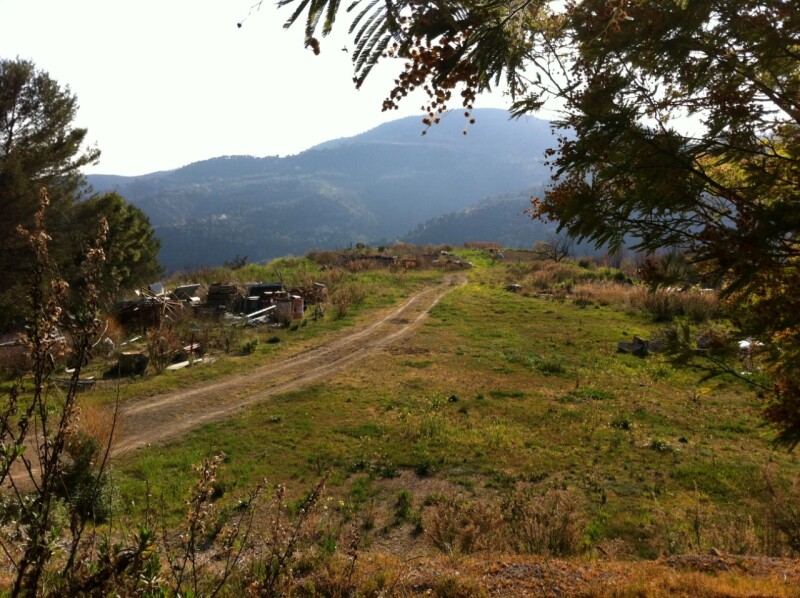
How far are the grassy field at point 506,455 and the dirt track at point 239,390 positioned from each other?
507 millimetres

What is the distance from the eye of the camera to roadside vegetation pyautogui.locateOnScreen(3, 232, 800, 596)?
3834mm

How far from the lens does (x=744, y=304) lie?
156 inches

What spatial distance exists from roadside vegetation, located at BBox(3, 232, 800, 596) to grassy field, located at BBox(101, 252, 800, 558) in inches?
1.8

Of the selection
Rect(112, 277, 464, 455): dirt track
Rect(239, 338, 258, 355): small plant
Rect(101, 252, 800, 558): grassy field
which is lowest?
Rect(101, 252, 800, 558): grassy field

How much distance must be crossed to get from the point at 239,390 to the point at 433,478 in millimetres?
6026

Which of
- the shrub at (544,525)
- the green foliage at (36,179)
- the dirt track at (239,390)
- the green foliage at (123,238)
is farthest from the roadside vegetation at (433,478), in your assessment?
the green foliage at (123,238)

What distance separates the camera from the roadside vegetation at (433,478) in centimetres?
383

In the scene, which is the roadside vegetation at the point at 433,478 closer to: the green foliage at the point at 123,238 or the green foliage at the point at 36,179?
the green foliage at the point at 36,179

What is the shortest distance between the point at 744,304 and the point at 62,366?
48.1 feet

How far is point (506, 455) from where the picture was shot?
8.72 metres

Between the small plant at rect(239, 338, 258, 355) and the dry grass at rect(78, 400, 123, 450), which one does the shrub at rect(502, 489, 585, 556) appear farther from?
the small plant at rect(239, 338, 258, 355)

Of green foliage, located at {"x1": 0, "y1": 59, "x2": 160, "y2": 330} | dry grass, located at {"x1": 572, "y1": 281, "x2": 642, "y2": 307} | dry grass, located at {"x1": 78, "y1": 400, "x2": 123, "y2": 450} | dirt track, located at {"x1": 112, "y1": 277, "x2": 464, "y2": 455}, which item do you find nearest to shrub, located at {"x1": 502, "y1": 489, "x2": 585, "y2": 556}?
dry grass, located at {"x1": 78, "y1": 400, "x2": 123, "y2": 450}

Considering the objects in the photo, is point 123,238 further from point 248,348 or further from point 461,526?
point 461,526

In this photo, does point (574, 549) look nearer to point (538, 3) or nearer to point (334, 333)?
point (538, 3)
